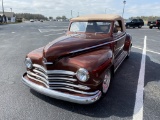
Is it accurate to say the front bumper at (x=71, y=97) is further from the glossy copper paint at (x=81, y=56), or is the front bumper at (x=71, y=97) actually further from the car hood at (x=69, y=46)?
the car hood at (x=69, y=46)

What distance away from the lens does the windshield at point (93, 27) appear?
4677 millimetres

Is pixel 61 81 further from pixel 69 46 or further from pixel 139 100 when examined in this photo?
pixel 139 100

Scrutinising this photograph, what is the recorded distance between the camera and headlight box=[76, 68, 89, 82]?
3062 mm

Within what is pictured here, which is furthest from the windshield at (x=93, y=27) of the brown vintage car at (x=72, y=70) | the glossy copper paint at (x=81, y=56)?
the brown vintage car at (x=72, y=70)

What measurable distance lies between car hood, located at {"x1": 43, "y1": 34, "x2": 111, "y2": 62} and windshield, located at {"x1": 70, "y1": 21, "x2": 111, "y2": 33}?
0.33 m

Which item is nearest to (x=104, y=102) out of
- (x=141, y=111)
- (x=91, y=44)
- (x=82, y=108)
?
(x=82, y=108)

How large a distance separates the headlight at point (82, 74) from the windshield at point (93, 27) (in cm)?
192

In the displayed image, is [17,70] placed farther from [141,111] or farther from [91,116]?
[141,111]

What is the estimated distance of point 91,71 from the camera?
121 inches

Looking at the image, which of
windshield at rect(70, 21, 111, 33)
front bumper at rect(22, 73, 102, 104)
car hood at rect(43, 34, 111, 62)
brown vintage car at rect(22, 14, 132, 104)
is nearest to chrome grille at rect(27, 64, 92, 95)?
brown vintage car at rect(22, 14, 132, 104)

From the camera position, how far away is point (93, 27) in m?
4.83

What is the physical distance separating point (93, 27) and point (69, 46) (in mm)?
1496

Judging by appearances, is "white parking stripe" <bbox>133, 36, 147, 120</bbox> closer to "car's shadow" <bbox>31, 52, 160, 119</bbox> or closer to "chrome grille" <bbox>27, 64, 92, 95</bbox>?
"car's shadow" <bbox>31, 52, 160, 119</bbox>

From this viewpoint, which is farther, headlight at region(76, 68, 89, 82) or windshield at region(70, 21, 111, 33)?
windshield at region(70, 21, 111, 33)
